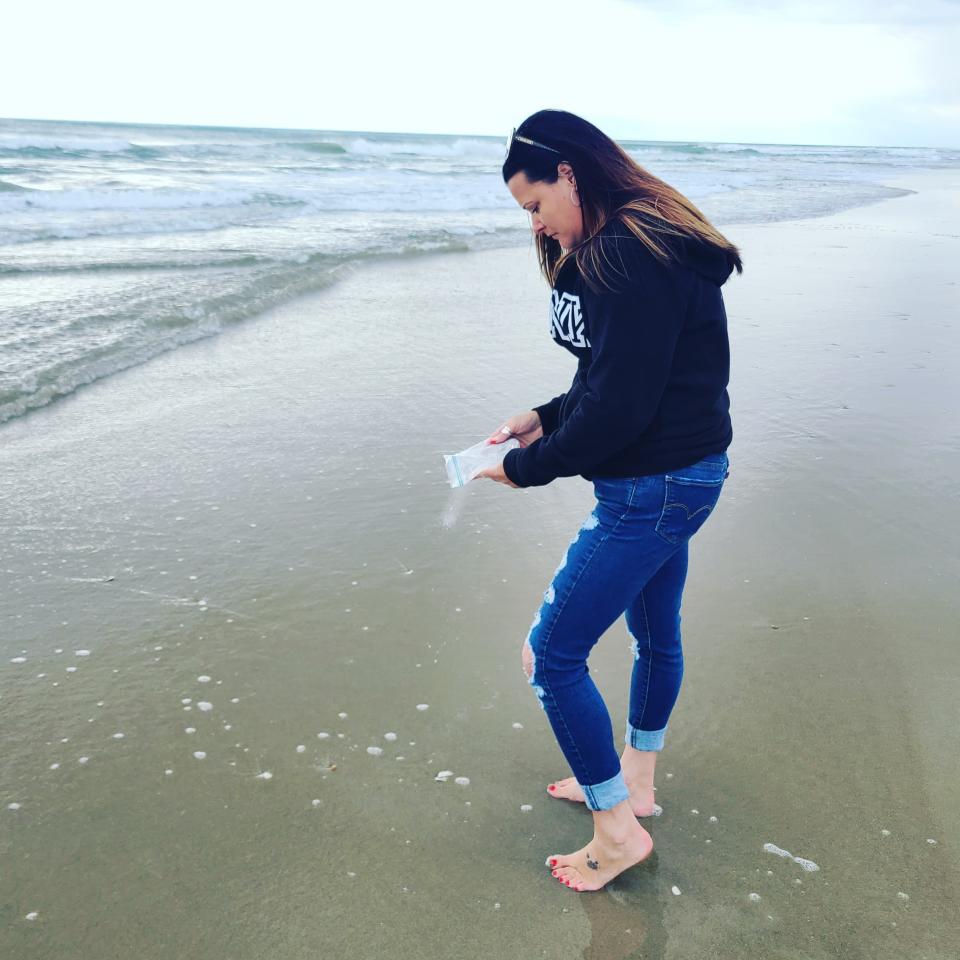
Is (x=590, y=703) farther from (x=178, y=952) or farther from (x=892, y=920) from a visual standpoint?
(x=178, y=952)

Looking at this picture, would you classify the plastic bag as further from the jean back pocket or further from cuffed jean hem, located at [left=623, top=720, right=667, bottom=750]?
cuffed jean hem, located at [left=623, top=720, right=667, bottom=750]

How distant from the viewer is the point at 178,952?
204 centimetres

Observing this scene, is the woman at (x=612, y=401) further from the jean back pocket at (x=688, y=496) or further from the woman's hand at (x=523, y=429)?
the woman's hand at (x=523, y=429)

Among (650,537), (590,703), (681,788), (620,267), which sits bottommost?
(681,788)

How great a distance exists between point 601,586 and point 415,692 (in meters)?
1.16

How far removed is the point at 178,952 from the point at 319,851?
41 centimetres

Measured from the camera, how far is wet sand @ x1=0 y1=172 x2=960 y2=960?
86.0 inches

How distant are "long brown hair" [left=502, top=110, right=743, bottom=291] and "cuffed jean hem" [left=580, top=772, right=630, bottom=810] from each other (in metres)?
1.23

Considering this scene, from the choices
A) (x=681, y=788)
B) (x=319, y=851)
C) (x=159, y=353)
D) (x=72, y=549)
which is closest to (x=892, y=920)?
(x=681, y=788)

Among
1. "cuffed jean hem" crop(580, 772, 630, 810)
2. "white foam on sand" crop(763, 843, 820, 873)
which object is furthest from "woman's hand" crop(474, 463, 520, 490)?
"white foam on sand" crop(763, 843, 820, 873)

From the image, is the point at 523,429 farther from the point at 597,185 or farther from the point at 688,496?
the point at 597,185

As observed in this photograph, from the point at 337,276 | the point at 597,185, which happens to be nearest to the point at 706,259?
the point at 597,185

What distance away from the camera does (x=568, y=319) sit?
206 centimetres

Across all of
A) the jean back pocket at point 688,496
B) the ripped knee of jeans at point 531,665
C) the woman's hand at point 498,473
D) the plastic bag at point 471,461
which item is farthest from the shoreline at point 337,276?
the jean back pocket at point 688,496
